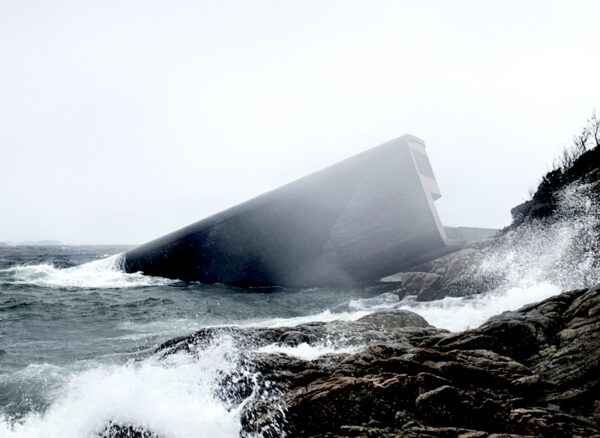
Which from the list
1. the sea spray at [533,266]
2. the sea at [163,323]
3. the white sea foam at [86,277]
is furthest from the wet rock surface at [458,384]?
the white sea foam at [86,277]

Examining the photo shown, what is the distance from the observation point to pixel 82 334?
10.2 metres

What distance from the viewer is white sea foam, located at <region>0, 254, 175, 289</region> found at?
19109mm

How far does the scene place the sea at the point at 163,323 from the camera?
16.7 feet

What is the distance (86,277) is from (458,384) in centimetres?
2226

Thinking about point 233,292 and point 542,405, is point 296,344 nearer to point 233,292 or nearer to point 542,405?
point 542,405

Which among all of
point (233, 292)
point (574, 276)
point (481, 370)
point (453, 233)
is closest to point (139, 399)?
point (481, 370)

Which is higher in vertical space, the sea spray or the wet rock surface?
the wet rock surface

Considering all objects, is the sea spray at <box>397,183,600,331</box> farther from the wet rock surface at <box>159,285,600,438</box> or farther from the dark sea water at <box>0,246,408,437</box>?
the wet rock surface at <box>159,285,600,438</box>

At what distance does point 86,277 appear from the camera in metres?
21.9

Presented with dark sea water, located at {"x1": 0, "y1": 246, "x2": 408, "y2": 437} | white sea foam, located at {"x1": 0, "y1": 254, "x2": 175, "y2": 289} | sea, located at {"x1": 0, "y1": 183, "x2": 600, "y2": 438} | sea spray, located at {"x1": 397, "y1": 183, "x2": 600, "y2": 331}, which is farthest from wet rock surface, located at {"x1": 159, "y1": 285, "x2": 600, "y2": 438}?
white sea foam, located at {"x1": 0, "y1": 254, "x2": 175, "y2": 289}

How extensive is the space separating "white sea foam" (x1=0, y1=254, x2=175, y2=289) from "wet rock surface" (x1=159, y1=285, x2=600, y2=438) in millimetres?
15885

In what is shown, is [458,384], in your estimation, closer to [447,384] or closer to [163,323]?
[447,384]

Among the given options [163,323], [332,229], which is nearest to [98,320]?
[163,323]

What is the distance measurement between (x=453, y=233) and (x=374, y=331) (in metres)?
22.1
